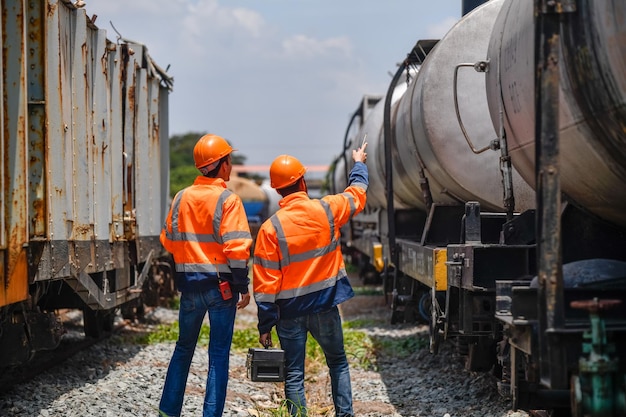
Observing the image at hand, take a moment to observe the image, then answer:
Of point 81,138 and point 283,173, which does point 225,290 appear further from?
point 81,138

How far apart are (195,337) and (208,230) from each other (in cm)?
77

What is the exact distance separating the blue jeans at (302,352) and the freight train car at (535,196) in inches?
37.8

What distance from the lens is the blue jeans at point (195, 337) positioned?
21.0 ft

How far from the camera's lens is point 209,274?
21.0 feet

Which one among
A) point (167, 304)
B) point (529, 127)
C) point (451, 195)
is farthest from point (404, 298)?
point (167, 304)

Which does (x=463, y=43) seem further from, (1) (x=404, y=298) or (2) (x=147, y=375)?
(2) (x=147, y=375)

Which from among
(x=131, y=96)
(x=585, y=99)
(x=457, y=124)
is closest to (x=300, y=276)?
(x=585, y=99)

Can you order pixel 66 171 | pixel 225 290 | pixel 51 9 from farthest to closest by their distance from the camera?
pixel 66 171 < pixel 51 9 < pixel 225 290

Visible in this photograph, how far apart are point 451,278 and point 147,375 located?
3.51 metres

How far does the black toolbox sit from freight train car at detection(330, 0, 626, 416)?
1354mm

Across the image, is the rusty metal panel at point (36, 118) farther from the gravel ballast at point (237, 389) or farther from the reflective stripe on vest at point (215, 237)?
the gravel ballast at point (237, 389)

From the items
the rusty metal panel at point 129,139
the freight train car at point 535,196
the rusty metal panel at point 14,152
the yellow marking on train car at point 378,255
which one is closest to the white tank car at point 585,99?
the freight train car at point 535,196

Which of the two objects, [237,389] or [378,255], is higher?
[378,255]

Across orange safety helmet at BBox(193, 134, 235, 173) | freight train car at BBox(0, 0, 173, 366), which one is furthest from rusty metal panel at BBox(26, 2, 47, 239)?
Result: orange safety helmet at BBox(193, 134, 235, 173)
